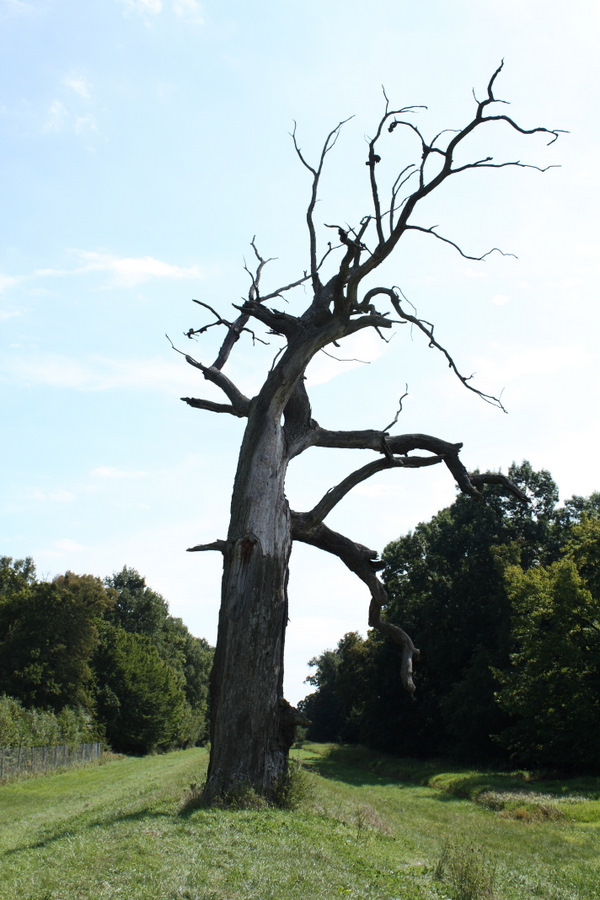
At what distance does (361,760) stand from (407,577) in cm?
1218

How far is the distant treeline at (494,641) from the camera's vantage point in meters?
29.5

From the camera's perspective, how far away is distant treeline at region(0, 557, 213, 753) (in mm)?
42344

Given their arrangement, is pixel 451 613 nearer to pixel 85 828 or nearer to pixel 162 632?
pixel 85 828

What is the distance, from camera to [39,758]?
108 feet

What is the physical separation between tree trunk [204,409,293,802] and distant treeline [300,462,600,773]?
23023mm

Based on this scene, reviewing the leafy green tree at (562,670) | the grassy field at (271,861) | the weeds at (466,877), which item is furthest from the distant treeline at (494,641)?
the weeds at (466,877)

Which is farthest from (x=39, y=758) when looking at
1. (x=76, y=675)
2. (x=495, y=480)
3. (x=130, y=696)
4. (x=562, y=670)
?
(x=495, y=480)

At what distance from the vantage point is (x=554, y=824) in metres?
16.0

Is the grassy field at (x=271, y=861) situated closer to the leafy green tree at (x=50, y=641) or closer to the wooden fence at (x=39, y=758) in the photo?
the wooden fence at (x=39, y=758)

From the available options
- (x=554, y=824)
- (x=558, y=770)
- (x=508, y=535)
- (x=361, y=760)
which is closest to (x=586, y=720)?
(x=558, y=770)

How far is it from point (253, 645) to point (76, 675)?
42535mm

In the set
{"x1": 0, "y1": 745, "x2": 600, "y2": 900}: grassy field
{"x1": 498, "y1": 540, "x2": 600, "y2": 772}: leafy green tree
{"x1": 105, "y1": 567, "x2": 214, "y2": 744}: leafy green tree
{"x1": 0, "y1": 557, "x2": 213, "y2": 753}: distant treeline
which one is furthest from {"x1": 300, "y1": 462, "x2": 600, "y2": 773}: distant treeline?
{"x1": 105, "y1": 567, "x2": 214, "y2": 744}: leafy green tree

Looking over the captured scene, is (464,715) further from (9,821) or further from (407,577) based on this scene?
(9,821)

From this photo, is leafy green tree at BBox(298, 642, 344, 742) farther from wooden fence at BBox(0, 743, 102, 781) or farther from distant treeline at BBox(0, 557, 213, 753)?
wooden fence at BBox(0, 743, 102, 781)
